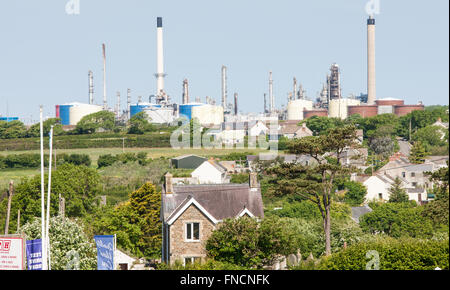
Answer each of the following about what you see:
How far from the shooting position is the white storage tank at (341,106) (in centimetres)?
9494

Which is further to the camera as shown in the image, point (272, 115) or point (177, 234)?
point (272, 115)

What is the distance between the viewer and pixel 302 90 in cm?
11081

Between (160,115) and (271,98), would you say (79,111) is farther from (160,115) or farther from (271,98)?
(271,98)

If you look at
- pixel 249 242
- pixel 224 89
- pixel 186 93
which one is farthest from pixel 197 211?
pixel 224 89

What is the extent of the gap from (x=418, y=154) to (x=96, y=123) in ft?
121

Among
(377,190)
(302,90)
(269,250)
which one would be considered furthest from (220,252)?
(302,90)

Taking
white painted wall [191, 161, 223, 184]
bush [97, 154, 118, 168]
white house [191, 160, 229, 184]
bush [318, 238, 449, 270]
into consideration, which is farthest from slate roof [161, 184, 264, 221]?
bush [97, 154, 118, 168]

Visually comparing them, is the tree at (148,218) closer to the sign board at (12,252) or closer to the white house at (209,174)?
the sign board at (12,252)

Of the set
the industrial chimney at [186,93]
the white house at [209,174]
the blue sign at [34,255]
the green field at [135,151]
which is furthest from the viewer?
the industrial chimney at [186,93]

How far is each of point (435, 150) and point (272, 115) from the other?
41282 millimetres

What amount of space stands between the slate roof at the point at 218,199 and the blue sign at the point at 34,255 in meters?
10.1

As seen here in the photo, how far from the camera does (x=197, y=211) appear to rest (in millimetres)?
20562

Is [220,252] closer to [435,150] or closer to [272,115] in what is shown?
[435,150]

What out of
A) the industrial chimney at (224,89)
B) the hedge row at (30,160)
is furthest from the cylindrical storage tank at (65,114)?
the hedge row at (30,160)
